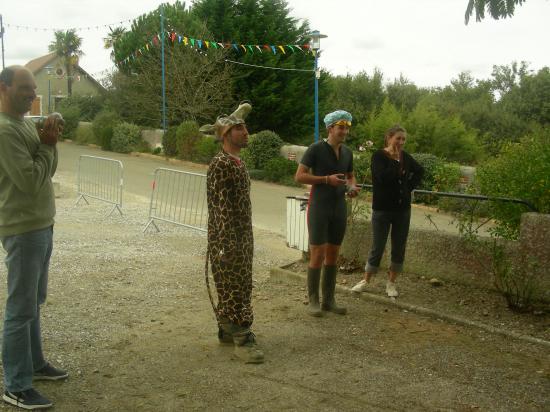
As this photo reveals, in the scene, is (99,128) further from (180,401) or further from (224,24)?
(180,401)

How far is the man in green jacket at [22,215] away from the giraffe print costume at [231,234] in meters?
1.23

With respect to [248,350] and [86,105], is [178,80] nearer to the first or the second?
[86,105]

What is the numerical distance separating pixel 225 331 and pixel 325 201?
1473 mm

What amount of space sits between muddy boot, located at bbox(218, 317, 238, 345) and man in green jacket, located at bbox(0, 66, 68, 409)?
144 cm

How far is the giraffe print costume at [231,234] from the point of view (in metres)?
4.55

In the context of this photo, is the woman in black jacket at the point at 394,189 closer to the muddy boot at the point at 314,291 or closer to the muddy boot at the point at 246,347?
the muddy boot at the point at 314,291

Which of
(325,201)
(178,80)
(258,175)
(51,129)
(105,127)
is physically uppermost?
(178,80)

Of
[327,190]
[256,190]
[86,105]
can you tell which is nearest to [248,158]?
[256,190]

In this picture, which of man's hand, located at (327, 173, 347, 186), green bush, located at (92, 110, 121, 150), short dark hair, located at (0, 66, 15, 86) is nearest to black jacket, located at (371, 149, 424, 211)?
man's hand, located at (327, 173, 347, 186)

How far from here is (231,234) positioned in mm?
4570

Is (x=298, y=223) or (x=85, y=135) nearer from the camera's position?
(x=298, y=223)

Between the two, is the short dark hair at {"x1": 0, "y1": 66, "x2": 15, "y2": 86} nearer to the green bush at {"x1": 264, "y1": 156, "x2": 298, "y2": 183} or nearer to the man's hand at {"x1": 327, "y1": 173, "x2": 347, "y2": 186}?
the man's hand at {"x1": 327, "y1": 173, "x2": 347, "y2": 186}

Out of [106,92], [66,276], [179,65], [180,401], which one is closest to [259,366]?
[180,401]

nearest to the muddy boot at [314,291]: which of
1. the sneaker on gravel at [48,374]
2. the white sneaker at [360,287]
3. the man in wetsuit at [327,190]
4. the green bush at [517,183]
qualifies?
the man in wetsuit at [327,190]
